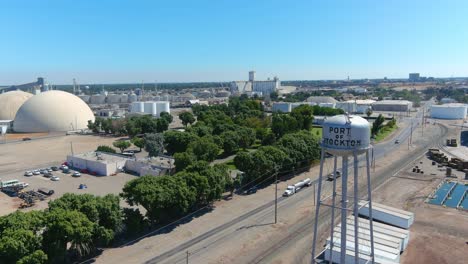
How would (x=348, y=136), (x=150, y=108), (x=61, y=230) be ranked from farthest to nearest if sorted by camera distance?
(x=150, y=108), (x=61, y=230), (x=348, y=136)

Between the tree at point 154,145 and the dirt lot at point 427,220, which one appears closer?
the dirt lot at point 427,220

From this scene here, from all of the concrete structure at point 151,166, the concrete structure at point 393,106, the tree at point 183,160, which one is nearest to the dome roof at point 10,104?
the concrete structure at point 151,166

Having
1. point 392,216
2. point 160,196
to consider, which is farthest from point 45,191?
point 392,216

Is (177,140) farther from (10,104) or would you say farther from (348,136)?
(10,104)

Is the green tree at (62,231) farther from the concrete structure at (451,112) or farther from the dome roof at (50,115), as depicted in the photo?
the concrete structure at (451,112)

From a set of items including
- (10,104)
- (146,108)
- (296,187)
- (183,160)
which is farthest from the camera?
(146,108)

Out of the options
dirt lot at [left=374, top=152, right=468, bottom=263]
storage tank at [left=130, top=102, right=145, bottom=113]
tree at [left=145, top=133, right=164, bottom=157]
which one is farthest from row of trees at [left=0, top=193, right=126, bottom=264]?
storage tank at [left=130, top=102, right=145, bottom=113]
